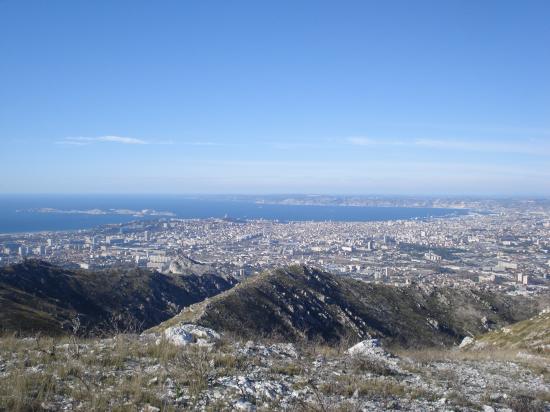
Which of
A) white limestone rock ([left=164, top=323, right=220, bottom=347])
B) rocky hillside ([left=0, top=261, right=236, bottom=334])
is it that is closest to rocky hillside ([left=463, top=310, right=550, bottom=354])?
white limestone rock ([left=164, top=323, right=220, bottom=347])

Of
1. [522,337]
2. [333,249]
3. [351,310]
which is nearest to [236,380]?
[522,337]

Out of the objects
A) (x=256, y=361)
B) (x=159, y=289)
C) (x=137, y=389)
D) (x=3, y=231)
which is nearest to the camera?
(x=137, y=389)

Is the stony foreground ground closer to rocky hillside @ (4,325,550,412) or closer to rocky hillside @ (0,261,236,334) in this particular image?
rocky hillside @ (4,325,550,412)

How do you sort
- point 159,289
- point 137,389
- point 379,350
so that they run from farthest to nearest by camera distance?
1. point 159,289
2. point 379,350
3. point 137,389

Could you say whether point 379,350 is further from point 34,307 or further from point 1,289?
point 1,289

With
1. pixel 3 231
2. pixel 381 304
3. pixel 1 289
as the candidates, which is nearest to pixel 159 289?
pixel 1 289

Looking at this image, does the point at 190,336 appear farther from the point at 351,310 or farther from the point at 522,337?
the point at 351,310

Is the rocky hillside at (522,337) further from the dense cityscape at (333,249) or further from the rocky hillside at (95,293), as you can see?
the dense cityscape at (333,249)
